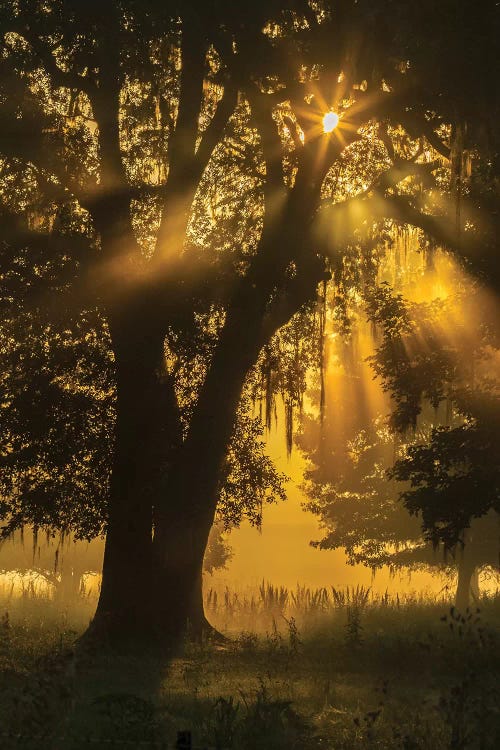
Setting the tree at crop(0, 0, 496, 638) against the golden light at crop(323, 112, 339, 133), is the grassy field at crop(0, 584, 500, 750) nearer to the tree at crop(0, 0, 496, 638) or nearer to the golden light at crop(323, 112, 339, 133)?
the tree at crop(0, 0, 496, 638)

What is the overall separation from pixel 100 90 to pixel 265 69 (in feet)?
11.8

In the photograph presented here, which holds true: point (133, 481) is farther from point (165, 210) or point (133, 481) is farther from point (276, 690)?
point (276, 690)

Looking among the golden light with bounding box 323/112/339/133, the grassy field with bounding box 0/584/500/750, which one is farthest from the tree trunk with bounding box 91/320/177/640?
the golden light with bounding box 323/112/339/133

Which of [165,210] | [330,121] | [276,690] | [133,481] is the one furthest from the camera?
[165,210]

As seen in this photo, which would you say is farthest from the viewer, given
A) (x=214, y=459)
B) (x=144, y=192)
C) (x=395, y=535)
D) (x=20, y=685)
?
(x=395, y=535)

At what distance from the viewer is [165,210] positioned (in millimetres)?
20016

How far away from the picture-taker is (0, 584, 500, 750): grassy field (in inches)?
356

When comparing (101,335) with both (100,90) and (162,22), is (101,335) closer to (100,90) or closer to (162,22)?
(100,90)

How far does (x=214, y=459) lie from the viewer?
1948cm

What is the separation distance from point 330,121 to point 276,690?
10886 millimetres

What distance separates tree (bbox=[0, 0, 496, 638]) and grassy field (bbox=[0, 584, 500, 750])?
262 centimetres

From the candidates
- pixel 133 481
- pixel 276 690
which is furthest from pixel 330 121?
pixel 276 690

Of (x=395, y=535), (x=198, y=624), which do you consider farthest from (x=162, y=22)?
(x=395, y=535)

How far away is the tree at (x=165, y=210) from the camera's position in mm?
18453
